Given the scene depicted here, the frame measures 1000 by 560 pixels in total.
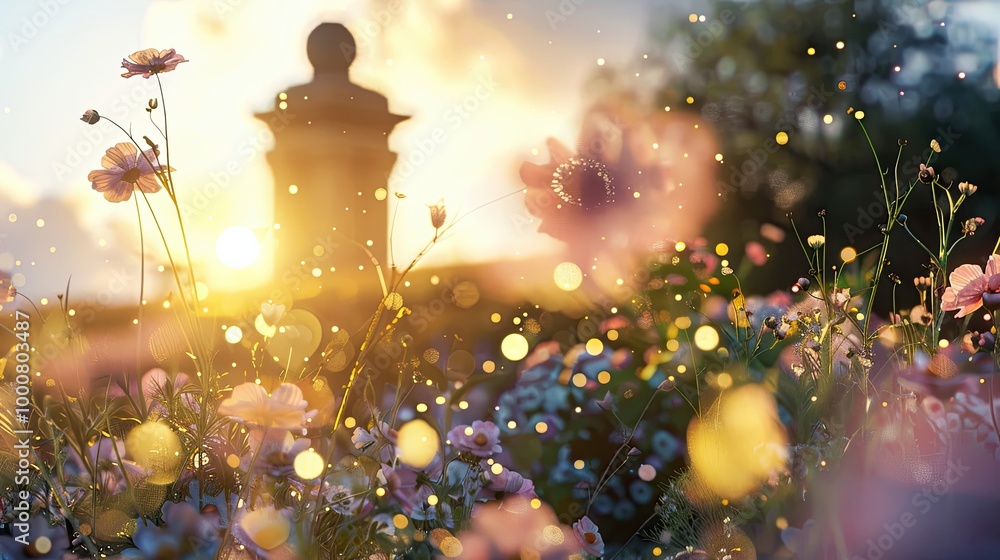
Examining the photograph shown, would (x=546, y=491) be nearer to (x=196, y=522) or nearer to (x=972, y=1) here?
(x=196, y=522)

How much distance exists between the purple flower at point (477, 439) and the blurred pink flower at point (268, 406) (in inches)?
21.2

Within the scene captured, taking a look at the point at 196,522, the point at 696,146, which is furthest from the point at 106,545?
the point at 696,146

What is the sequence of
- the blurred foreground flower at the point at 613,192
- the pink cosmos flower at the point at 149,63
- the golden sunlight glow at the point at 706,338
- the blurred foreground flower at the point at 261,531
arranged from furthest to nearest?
the blurred foreground flower at the point at 613,192 → the golden sunlight glow at the point at 706,338 → the pink cosmos flower at the point at 149,63 → the blurred foreground flower at the point at 261,531

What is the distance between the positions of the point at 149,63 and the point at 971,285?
66.6 inches

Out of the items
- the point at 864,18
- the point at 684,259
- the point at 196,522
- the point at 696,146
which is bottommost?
the point at 196,522

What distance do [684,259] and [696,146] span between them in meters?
1.24

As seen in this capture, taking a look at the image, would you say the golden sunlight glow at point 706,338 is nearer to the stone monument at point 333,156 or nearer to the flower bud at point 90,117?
the stone monument at point 333,156

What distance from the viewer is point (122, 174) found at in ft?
4.87

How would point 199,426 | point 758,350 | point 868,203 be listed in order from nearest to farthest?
point 199,426 < point 758,350 < point 868,203

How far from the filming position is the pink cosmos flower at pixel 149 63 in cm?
139

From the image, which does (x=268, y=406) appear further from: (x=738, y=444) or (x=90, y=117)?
(x=738, y=444)

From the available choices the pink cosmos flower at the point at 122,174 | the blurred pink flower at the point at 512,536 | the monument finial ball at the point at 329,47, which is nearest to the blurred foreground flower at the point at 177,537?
the blurred pink flower at the point at 512,536

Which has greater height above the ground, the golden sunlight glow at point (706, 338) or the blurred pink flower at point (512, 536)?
the golden sunlight glow at point (706, 338)

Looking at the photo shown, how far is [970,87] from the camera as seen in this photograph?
16.5ft
